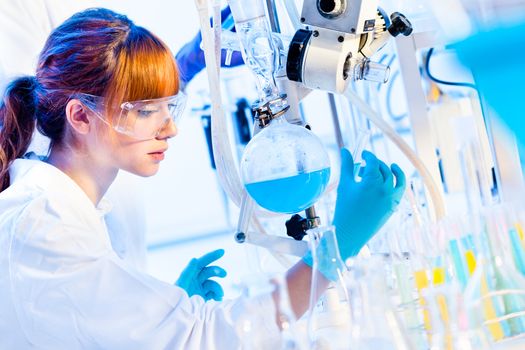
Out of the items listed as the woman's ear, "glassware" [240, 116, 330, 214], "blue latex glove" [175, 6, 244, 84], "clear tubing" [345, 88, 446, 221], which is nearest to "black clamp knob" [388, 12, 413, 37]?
"clear tubing" [345, 88, 446, 221]

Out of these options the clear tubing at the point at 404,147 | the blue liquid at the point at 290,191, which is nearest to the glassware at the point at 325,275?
the blue liquid at the point at 290,191

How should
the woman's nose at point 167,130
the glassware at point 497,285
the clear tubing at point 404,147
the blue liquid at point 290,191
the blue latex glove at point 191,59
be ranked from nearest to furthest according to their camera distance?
1. the glassware at point 497,285
2. the blue liquid at point 290,191
3. the clear tubing at point 404,147
4. the woman's nose at point 167,130
5. the blue latex glove at point 191,59

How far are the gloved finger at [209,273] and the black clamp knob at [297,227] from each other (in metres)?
0.46

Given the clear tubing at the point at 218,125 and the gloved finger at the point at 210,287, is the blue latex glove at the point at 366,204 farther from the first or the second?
the gloved finger at the point at 210,287

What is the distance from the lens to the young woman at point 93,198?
144cm

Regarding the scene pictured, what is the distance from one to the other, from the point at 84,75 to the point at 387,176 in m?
0.76

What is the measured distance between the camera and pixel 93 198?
1790 mm

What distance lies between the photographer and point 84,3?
8.35ft

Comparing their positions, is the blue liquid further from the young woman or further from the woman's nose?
the woman's nose

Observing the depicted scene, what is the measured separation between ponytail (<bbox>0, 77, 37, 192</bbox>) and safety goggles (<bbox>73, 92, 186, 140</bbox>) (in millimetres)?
214

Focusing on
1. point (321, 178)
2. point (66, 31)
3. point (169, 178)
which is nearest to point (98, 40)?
point (66, 31)

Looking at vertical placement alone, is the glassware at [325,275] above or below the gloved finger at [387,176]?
below

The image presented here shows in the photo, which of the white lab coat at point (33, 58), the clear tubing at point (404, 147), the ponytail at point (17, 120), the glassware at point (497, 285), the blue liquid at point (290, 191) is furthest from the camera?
the white lab coat at point (33, 58)

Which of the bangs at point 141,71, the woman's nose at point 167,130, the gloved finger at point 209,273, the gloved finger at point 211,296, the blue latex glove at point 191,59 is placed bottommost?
the gloved finger at point 211,296
